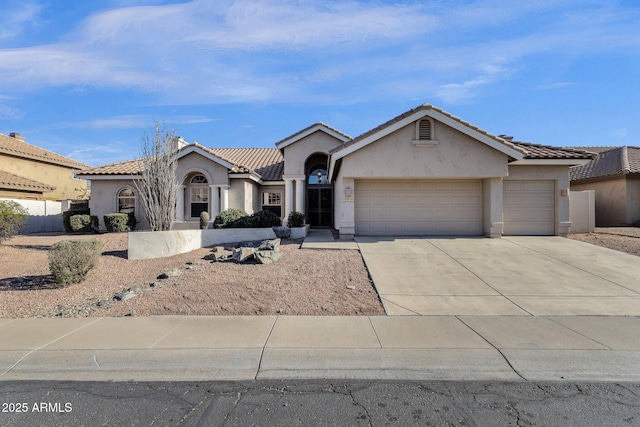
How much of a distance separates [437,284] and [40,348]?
7354 millimetres

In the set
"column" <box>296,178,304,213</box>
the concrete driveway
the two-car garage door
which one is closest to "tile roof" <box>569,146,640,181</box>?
the two-car garage door

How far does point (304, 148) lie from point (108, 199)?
1189cm

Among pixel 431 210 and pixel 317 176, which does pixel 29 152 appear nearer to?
pixel 317 176

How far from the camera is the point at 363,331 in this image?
547 cm

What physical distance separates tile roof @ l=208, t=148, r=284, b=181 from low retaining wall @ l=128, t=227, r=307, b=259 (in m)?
7.25

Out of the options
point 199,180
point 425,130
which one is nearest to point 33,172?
point 199,180

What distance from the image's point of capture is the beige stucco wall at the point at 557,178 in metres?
14.2

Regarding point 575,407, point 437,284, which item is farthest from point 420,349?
point 437,284

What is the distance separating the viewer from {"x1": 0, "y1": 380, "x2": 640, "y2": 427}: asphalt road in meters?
3.35

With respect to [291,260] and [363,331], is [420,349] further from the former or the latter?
[291,260]

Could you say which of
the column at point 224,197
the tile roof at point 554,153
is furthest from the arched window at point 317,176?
the tile roof at point 554,153

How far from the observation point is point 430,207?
46.8 feet

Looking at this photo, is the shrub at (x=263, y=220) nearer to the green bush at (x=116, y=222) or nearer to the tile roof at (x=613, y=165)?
the green bush at (x=116, y=222)

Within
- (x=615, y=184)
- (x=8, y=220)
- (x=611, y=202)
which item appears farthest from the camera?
(x=611, y=202)
